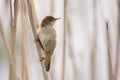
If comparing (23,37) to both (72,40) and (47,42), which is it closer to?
(47,42)

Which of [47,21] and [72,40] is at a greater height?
[47,21]

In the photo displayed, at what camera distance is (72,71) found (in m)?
1.62

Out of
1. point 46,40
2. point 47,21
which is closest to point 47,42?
point 46,40

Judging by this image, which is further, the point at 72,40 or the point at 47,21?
the point at 72,40

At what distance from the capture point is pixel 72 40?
1703 mm

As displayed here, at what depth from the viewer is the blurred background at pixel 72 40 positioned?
1.48 m

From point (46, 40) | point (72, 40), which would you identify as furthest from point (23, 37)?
point (72, 40)

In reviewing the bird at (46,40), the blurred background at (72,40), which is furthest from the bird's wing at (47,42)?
the blurred background at (72,40)

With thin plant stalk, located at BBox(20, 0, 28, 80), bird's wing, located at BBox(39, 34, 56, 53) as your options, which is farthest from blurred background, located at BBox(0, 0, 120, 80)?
bird's wing, located at BBox(39, 34, 56, 53)

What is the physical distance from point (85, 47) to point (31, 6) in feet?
1.74

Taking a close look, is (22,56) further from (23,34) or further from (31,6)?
(31,6)

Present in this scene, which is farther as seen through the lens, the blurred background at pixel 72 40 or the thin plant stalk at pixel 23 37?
the blurred background at pixel 72 40

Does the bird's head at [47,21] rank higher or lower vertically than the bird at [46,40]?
higher

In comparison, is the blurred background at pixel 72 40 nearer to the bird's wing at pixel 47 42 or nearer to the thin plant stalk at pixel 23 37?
the thin plant stalk at pixel 23 37
